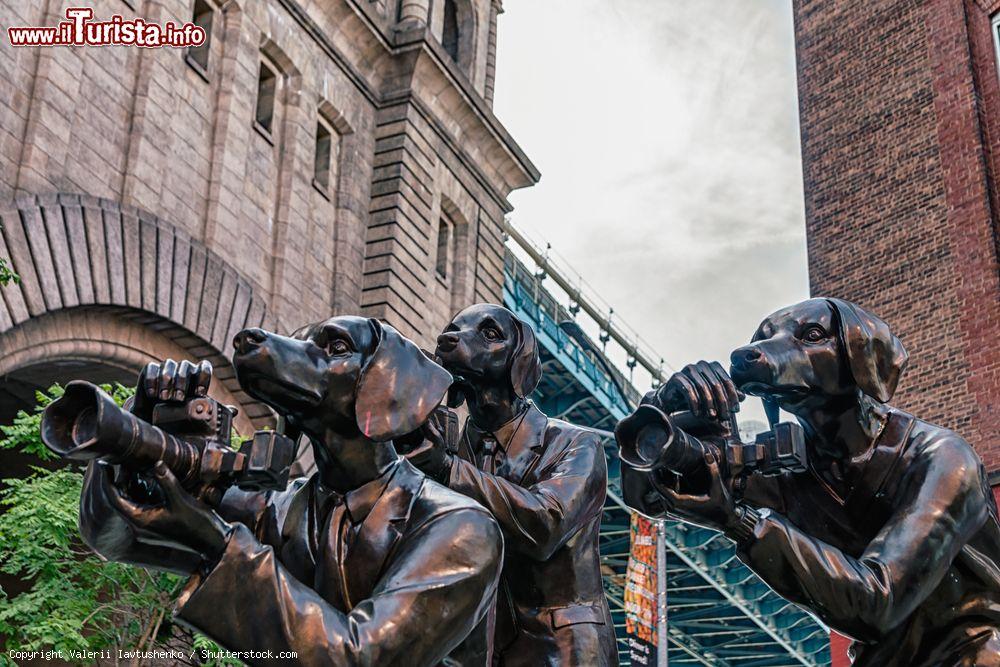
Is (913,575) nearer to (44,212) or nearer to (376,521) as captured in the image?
(376,521)

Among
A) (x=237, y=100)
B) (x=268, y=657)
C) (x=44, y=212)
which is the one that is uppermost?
(x=237, y=100)

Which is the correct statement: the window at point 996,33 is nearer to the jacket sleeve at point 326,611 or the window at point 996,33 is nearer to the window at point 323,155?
the window at point 323,155

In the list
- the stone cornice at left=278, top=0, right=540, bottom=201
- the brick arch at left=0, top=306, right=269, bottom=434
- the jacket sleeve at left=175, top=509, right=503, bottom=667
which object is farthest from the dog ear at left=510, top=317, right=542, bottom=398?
the stone cornice at left=278, top=0, right=540, bottom=201

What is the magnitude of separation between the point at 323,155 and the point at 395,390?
83.3ft

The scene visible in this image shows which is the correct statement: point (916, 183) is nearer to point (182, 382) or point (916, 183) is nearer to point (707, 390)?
point (707, 390)

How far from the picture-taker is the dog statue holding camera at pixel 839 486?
349 centimetres

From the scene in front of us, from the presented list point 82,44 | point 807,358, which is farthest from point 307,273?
point 807,358

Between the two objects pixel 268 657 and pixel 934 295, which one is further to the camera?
pixel 934 295

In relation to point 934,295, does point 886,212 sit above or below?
above

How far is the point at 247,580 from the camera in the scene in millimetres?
3059

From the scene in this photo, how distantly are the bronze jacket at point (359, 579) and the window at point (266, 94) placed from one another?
2311cm

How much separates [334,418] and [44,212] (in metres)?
16.8

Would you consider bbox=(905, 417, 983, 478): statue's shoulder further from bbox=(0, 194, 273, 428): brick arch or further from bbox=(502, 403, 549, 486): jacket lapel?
bbox=(0, 194, 273, 428): brick arch

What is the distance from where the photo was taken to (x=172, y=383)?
315 cm
